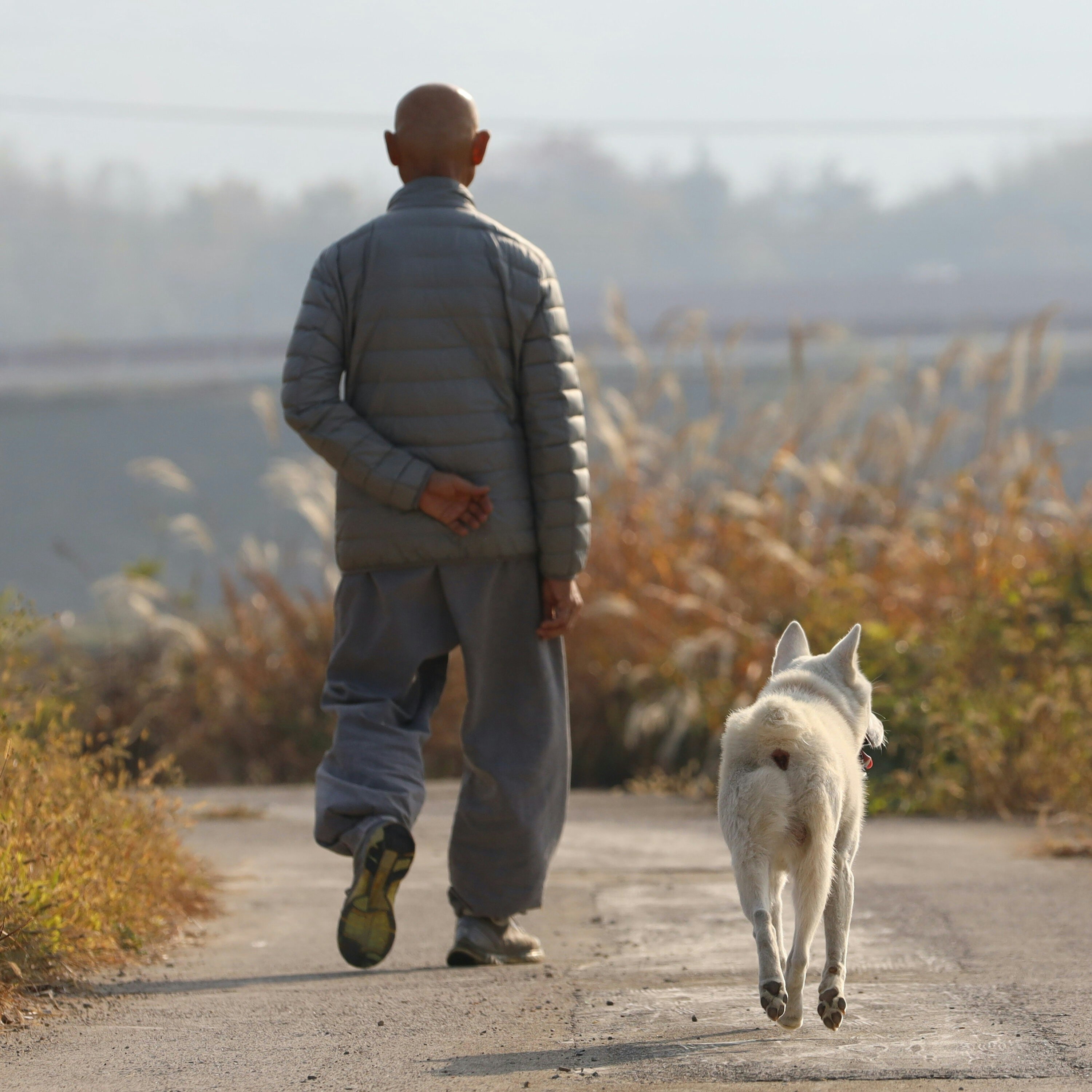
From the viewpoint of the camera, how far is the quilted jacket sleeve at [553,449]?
3855 mm

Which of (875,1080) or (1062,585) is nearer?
(875,1080)

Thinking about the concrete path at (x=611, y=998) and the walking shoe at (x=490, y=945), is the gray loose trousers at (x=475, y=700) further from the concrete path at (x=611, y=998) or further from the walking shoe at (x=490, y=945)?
the concrete path at (x=611, y=998)

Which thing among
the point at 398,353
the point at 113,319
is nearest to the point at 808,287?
the point at 113,319

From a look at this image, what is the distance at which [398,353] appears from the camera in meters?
3.87

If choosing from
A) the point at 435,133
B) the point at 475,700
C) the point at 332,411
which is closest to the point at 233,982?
the point at 475,700

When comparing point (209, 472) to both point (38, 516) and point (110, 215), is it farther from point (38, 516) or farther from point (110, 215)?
point (110, 215)

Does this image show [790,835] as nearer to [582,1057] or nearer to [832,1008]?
[832,1008]

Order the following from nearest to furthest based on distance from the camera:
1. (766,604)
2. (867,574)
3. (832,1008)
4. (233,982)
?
(832,1008) → (233,982) → (766,604) → (867,574)

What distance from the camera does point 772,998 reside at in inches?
105

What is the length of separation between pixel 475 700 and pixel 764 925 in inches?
52.1

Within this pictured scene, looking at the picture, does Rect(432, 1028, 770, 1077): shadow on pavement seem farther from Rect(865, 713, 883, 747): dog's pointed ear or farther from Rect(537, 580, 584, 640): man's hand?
Rect(537, 580, 584, 640): man's hand

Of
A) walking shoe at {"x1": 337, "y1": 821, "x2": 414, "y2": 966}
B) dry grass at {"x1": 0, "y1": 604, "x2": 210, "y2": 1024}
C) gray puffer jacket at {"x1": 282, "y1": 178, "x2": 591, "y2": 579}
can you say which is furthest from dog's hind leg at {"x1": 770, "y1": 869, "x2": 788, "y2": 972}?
dry grass at {"x1": 0, "y1": 604, "x2": 210, "y2": 1024}

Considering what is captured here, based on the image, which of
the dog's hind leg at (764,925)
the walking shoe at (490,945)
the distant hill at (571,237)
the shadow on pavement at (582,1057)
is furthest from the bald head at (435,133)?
the distant hill at (571,237)

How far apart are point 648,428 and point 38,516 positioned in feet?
45.7
